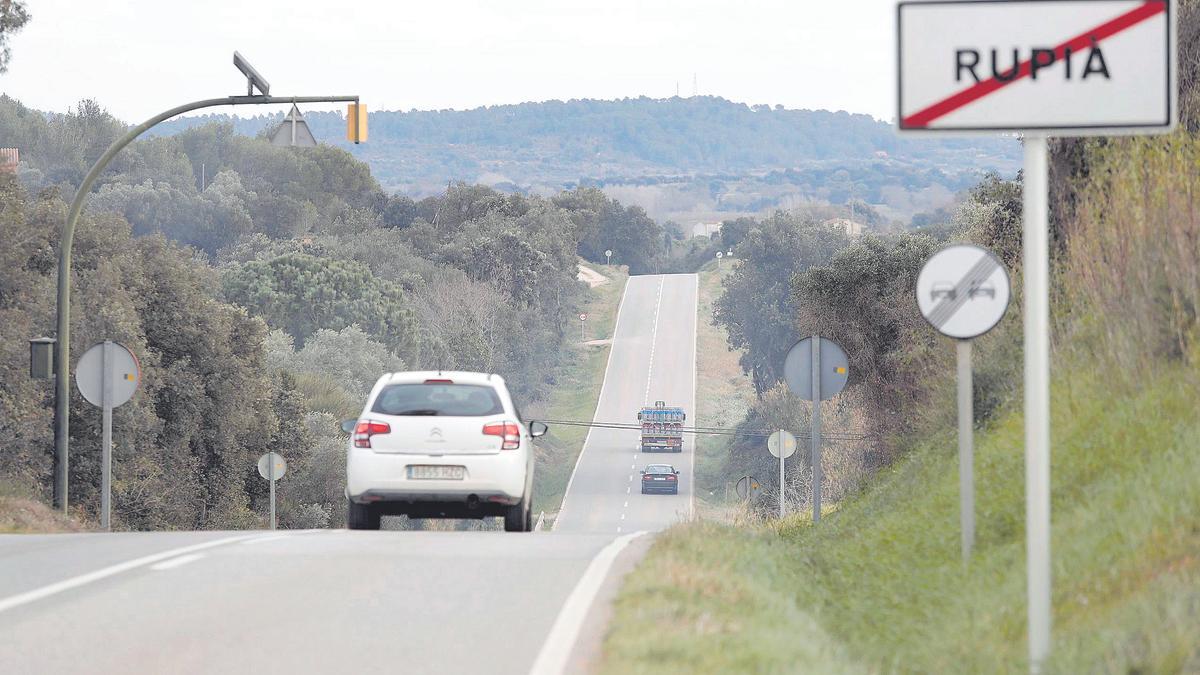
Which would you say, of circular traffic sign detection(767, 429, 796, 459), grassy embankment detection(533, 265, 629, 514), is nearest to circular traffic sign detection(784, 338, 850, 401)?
circular traffic sign detection(767, 429, 796, 459)

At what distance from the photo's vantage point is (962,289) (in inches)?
397

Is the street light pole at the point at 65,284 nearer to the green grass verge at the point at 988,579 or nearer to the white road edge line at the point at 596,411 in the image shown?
the green grass verge at the point at 988,579

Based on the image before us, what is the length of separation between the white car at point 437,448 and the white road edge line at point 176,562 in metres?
3.57

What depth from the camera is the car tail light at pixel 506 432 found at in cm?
1598

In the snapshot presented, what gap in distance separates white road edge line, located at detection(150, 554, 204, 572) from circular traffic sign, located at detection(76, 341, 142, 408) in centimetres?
887

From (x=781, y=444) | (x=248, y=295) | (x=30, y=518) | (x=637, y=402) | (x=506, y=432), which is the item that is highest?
(x=248, y=295)

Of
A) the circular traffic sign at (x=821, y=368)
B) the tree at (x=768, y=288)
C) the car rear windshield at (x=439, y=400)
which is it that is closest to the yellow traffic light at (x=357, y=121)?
the circular traffic sign at (x=821, y=368)

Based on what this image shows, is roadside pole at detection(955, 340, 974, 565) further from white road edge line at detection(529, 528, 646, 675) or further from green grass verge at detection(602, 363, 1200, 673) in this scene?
white road edge line at detection(529, 528, 646, 675)

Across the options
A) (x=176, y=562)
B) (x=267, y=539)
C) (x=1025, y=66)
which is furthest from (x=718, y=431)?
(x=1025, y=66)

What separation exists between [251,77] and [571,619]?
15.6m

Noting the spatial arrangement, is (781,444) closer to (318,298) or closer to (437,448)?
(437,448)

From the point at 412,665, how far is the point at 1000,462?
6249mm

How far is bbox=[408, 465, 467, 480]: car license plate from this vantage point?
52.0 feet

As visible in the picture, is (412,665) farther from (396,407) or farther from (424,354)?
(424,354)
